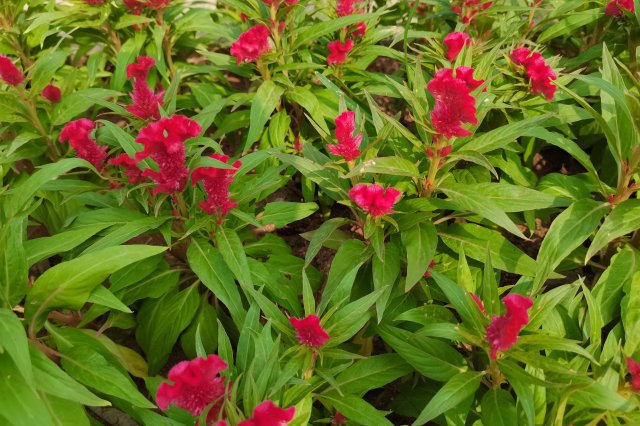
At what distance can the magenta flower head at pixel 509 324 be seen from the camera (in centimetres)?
140

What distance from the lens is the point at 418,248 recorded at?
1990 mm

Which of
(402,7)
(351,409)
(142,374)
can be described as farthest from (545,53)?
(142,374)

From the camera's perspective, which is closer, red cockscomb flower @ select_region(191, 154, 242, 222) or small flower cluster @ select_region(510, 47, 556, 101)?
red cockscomb flower @ select_region(191, 154, 242, 222)

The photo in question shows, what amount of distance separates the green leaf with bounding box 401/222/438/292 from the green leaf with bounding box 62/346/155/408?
1.07 meters

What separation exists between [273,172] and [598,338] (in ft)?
5.08

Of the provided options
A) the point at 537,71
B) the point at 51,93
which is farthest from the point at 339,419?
the point at 51,93

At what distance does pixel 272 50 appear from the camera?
9.09 ft

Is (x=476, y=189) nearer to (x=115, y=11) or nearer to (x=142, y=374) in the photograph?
(x=142, y=374)

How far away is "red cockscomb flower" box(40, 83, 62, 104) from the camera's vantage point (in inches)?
109

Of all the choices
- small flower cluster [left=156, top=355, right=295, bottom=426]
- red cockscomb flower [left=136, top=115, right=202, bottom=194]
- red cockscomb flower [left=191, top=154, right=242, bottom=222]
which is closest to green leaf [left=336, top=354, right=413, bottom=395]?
small flower cluster [left=156, top=355, right=295, bottom=426]

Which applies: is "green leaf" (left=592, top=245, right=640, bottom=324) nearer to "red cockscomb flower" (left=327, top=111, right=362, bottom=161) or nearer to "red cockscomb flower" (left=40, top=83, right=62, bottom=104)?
"red cockscomb flower" (left=327, top=111, right=362, bottom=161)

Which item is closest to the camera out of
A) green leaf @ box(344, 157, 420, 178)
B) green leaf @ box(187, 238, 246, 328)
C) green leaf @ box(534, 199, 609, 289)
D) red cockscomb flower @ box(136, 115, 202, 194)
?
red cockscomb flower @ box(136, 115, 202, 194)

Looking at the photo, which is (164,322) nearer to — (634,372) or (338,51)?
(338,51)

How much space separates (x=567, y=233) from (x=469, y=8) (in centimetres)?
151
